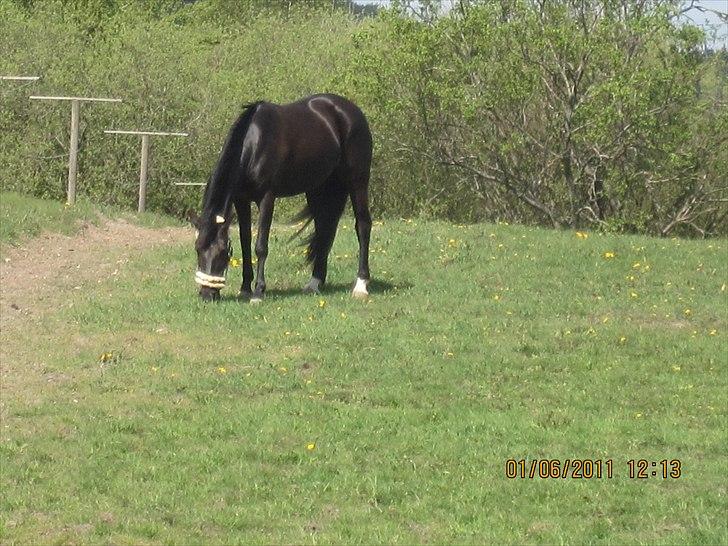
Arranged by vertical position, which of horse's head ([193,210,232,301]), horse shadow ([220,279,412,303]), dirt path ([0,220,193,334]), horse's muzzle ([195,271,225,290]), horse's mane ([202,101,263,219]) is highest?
horse's mane ([202,101,263,219])

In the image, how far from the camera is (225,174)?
1320 cm

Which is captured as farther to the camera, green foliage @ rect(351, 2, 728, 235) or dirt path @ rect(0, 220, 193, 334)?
green foliage @ rect(351, 2, 728, 235)

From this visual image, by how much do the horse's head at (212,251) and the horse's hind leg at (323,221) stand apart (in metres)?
1.31

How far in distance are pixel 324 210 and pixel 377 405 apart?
5.28 m

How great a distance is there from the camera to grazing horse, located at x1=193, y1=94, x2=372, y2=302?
43.2 feet

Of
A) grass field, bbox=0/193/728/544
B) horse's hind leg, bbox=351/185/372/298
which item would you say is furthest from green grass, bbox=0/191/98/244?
horse's hind leg, bbox=351/185/372/298

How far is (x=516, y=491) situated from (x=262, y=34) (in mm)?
39313

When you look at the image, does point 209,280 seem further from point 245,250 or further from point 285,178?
point 285,178

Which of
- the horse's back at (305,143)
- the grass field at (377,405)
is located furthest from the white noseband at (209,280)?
the horse's back at (305,143)

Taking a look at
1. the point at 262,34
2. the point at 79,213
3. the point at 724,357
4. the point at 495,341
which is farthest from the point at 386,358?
the point at 262,34

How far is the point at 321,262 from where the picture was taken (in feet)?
46.8

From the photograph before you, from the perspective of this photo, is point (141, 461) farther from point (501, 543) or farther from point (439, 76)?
point (439, 76)
